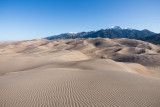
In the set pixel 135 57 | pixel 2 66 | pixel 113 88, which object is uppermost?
pixel 113 88

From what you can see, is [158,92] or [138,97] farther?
[158,92]

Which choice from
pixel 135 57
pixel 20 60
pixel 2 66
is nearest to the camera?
pixel 2 66

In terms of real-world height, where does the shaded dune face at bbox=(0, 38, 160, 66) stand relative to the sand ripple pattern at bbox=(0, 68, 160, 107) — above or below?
below

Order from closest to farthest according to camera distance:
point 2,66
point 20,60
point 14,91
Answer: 1. point 14,91
2. point 2,66
3. point 20,60

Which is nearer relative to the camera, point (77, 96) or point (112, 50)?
point (77, 96)

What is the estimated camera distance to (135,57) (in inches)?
1138

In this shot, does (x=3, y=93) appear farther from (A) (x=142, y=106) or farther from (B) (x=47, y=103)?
(A) (x=142, y=106)

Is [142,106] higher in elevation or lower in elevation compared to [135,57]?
higher

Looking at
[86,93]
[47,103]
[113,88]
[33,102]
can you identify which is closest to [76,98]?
[86,93]

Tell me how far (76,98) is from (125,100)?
1977 millimetres

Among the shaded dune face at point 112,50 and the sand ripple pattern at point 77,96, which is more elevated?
the sand ripple pattern at point 77,96

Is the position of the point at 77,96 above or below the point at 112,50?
above

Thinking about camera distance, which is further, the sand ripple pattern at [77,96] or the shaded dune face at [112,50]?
the shaded dune face at [112,50]

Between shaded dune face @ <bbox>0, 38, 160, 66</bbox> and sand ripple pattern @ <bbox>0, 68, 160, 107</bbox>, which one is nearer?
sand ripple pattern @ <bbox>0, 68, 160, 107</bbox>
